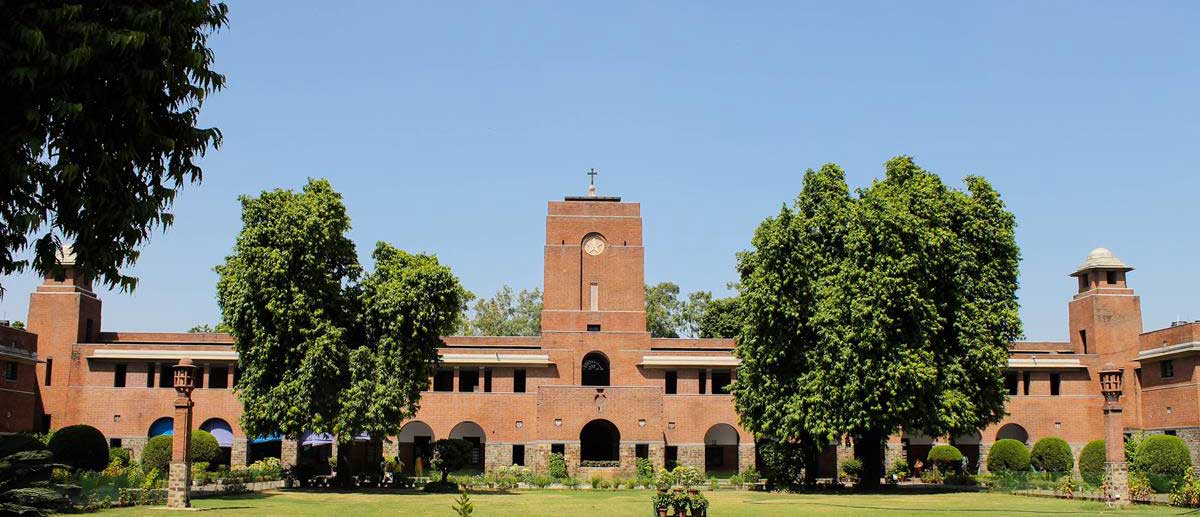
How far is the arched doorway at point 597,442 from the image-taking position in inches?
2067

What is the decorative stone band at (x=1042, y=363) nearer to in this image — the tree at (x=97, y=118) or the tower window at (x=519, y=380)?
the tower window at (x=519, y=380)

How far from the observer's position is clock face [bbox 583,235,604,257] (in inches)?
2141

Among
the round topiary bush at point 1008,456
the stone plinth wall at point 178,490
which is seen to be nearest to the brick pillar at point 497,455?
the round topiary bush at point 1008,456

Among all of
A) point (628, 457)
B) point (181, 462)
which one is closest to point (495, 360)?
point (628, 457)

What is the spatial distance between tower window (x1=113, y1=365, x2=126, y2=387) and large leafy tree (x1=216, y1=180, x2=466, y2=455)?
54.3 ft

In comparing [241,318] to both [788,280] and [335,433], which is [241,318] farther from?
[788,280]

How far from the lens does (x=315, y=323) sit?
36094 mm

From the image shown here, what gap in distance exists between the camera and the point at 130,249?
1318 cm

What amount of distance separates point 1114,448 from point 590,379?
29.0 m

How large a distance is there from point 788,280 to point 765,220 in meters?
2.78

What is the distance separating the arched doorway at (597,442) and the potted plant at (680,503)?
30735mm

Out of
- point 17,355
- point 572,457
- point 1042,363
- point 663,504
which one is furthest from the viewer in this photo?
point 1042,363

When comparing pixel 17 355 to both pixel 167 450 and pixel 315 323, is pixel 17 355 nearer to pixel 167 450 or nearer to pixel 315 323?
pixel 167 450

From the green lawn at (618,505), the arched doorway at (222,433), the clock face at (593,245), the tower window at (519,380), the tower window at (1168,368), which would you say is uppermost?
the clock face at (593,245)
